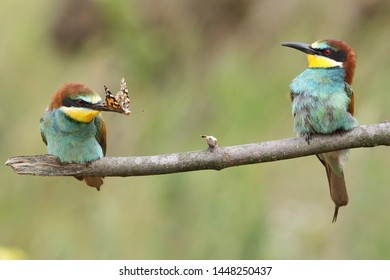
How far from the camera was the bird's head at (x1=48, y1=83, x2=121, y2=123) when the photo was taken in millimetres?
2500

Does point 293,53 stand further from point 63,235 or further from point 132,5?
point 63,235

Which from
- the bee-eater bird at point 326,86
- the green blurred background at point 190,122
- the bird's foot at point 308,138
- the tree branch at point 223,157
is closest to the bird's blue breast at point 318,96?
the bee-eater bird at point 326,86

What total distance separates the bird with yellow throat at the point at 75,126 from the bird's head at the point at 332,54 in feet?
2.30

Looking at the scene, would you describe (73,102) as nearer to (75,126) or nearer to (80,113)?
(80,113)

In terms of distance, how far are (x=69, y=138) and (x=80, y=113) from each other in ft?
0.36

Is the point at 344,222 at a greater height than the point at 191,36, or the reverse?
the point at 191,36

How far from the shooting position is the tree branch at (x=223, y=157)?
7.30 ft

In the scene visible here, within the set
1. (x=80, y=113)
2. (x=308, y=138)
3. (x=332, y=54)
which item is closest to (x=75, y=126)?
(x=80, y=113)

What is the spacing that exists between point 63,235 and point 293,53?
1.71m

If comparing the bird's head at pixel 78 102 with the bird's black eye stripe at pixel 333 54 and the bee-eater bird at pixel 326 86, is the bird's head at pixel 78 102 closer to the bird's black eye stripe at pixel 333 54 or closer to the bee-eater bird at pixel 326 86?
the bee-eater bird at pixel 326 86

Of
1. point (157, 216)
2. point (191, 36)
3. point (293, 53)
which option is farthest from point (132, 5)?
point (157, 216)

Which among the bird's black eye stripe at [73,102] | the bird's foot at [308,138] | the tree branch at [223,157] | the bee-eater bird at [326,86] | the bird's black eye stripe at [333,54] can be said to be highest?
the bird's black eye stripe at [333,54]

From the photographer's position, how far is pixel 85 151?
2.58m

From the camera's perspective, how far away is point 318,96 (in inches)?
108
